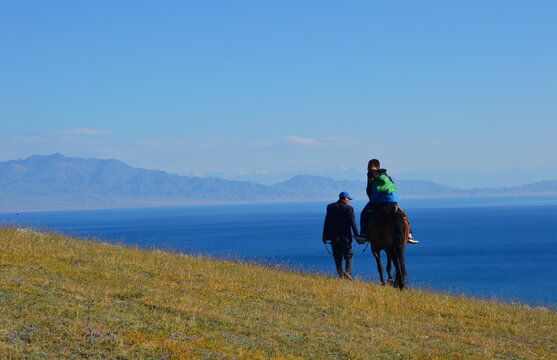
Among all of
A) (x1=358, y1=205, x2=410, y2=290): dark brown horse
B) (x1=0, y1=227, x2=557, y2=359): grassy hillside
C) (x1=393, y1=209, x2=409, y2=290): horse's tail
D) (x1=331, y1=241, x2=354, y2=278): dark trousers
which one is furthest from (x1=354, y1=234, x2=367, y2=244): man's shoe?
(x1=0, y1=227, x2=557, y2=359): grassy hillside

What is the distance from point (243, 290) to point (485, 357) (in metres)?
5.45

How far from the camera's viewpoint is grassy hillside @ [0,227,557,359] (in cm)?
778

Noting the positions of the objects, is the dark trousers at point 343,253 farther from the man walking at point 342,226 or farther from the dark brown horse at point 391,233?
the dark brown horse at point 391,233

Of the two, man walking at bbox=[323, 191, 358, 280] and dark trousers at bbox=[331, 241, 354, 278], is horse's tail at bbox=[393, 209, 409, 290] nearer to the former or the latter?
man walking at bbox=[323, 191, 358, 280]

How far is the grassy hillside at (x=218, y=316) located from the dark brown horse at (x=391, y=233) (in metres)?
0.77

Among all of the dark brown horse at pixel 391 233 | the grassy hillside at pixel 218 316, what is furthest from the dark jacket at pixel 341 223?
the grassy hillside at pixel 218 316

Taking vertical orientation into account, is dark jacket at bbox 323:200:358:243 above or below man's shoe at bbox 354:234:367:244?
above

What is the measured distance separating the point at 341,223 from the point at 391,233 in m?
1.94

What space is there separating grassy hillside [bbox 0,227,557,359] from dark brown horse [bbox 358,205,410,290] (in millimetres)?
774

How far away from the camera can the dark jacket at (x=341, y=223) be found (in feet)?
54.5

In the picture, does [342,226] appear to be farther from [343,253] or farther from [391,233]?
[391,233]

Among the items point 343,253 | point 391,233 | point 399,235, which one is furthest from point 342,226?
point 399,235

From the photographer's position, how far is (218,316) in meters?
9.74

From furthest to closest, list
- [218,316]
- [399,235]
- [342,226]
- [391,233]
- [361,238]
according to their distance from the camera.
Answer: [342,226]
[361,238]
[391,233]
[399,235]
[218,316]
